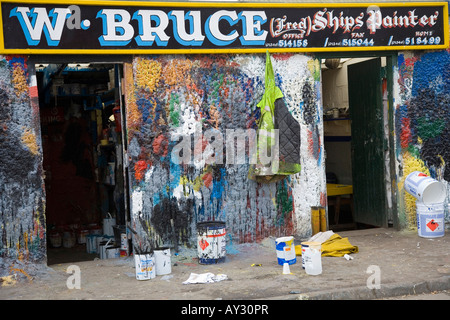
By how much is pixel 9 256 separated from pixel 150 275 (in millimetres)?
1952

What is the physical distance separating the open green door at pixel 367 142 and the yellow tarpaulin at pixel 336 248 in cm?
181

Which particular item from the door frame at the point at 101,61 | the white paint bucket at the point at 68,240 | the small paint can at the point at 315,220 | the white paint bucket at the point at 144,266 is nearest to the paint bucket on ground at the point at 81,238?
the white paint bucket at the point at 68,240

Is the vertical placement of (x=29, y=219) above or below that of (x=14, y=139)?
below

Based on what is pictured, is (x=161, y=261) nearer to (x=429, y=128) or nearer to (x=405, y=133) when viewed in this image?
(x=405, y=133)

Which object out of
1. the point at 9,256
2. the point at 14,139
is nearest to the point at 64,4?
the point at 14,139

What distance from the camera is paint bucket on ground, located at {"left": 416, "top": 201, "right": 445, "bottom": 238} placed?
357 inches

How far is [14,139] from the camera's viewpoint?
7.80 m

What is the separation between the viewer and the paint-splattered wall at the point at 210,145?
8391 millimetres

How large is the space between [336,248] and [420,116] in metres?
2.87

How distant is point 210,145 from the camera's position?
28.5 ft

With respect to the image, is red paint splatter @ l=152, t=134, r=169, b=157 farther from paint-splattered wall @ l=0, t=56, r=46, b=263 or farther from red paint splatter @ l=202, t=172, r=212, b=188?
paint-splattered wall @ l=0, t=56, r=46, b=263

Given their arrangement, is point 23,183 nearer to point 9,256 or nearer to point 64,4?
point 9,256

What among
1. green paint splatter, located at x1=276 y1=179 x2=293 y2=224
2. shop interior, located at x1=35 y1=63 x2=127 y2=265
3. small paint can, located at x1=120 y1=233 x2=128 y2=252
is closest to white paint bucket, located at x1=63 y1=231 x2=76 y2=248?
shop interior, located at x1=35 y1=63 x2=127 y2=265
